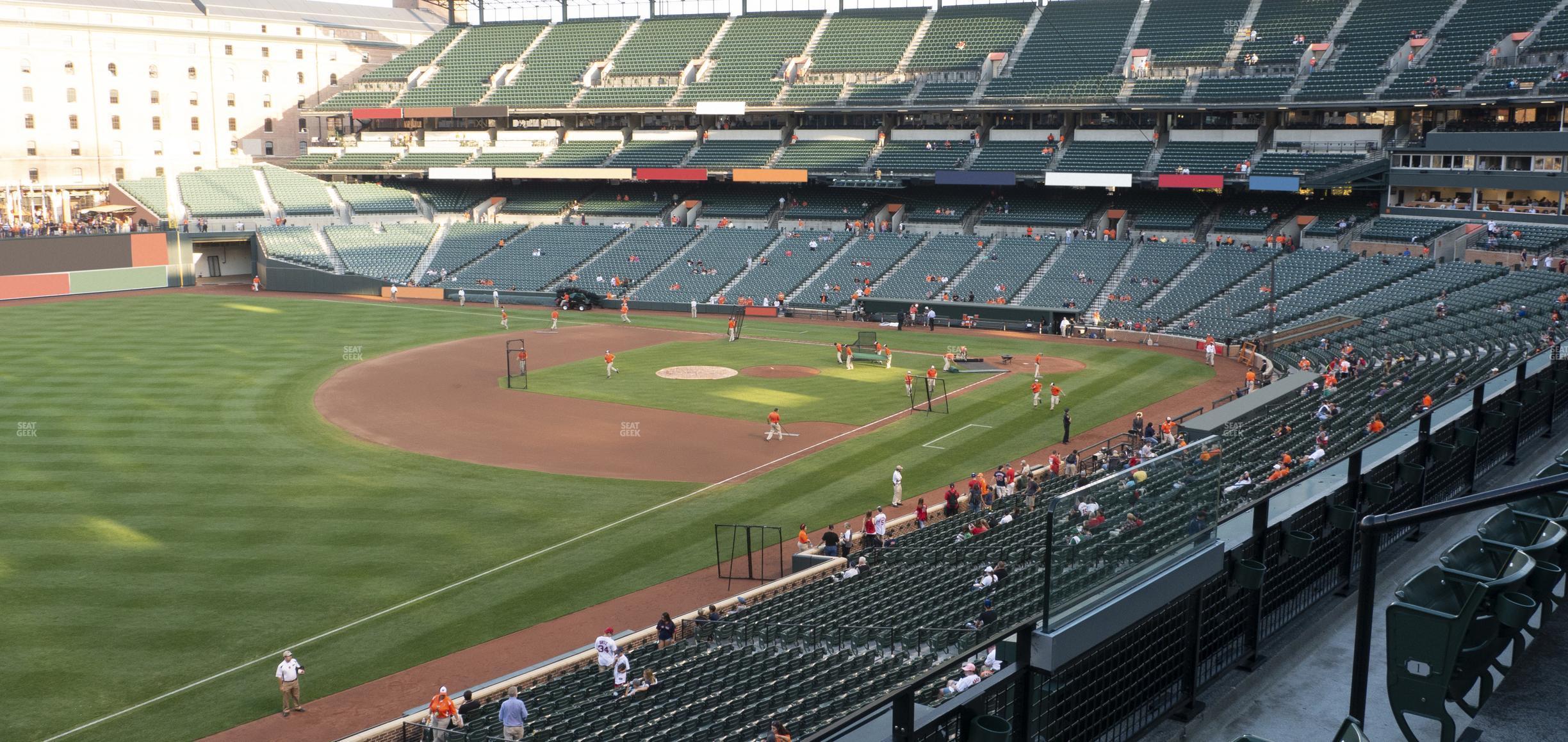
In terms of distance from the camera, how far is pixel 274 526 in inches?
1128

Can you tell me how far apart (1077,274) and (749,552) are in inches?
1762

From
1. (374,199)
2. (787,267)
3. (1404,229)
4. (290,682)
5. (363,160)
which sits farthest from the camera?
(363,160)

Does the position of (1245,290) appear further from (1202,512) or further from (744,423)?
(1202,512)

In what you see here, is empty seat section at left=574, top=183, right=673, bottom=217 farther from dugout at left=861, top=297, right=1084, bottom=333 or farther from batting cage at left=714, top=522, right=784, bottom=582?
batting cage at left=714, top=522, right=784, bottom=582

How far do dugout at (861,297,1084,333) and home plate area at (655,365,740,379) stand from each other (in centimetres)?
1744

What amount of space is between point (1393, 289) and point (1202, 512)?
4701 cm

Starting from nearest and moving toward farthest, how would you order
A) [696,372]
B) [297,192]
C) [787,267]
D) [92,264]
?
[696,372] → [787,267] → [92,264] → [297,192]

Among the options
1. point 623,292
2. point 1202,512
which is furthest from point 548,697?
point 623,292

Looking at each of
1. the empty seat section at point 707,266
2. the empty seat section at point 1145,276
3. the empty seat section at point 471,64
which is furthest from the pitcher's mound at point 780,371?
the empty seat section at point 471,64

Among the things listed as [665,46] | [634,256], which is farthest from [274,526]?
[665,46]

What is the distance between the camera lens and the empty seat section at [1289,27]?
68.5 m

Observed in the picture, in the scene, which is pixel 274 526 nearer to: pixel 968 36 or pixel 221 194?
pixel 968 36

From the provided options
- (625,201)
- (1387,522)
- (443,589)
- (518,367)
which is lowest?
(443,589)

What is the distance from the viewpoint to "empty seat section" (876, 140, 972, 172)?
76125 millimetres
